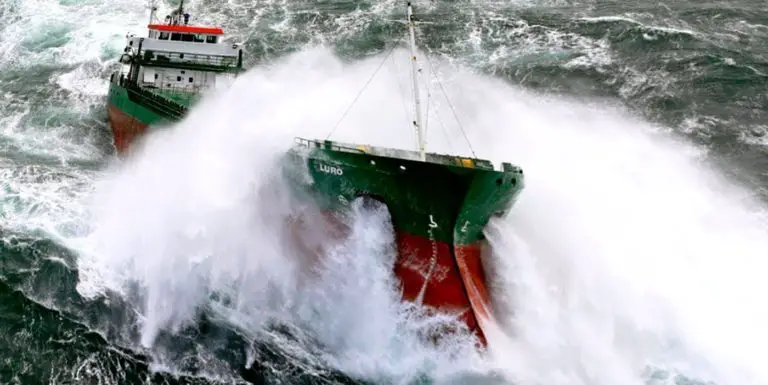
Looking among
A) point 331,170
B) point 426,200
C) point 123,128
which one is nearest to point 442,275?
point 426,200

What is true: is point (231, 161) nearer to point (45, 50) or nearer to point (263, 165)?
point (263, 165)

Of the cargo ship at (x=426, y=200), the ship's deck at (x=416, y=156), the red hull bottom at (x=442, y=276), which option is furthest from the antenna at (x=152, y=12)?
the red hull bottom at (x=442, y=276)

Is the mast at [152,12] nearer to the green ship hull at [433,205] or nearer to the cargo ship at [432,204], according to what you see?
the cargo ship at [432,204]

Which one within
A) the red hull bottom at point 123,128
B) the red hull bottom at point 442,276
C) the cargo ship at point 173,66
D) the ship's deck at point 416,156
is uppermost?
the ship's deck at point 416,156

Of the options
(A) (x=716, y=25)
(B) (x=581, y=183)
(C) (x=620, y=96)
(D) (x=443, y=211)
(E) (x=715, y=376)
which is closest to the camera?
(E) (x=715, y=376)

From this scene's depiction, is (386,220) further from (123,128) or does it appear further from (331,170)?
(123,128)

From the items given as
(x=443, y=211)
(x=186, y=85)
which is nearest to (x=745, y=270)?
(x=443, y=211)

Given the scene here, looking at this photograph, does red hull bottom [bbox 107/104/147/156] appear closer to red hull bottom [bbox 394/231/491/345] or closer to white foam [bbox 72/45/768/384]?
white foam [bbox 72/45/768/384]
